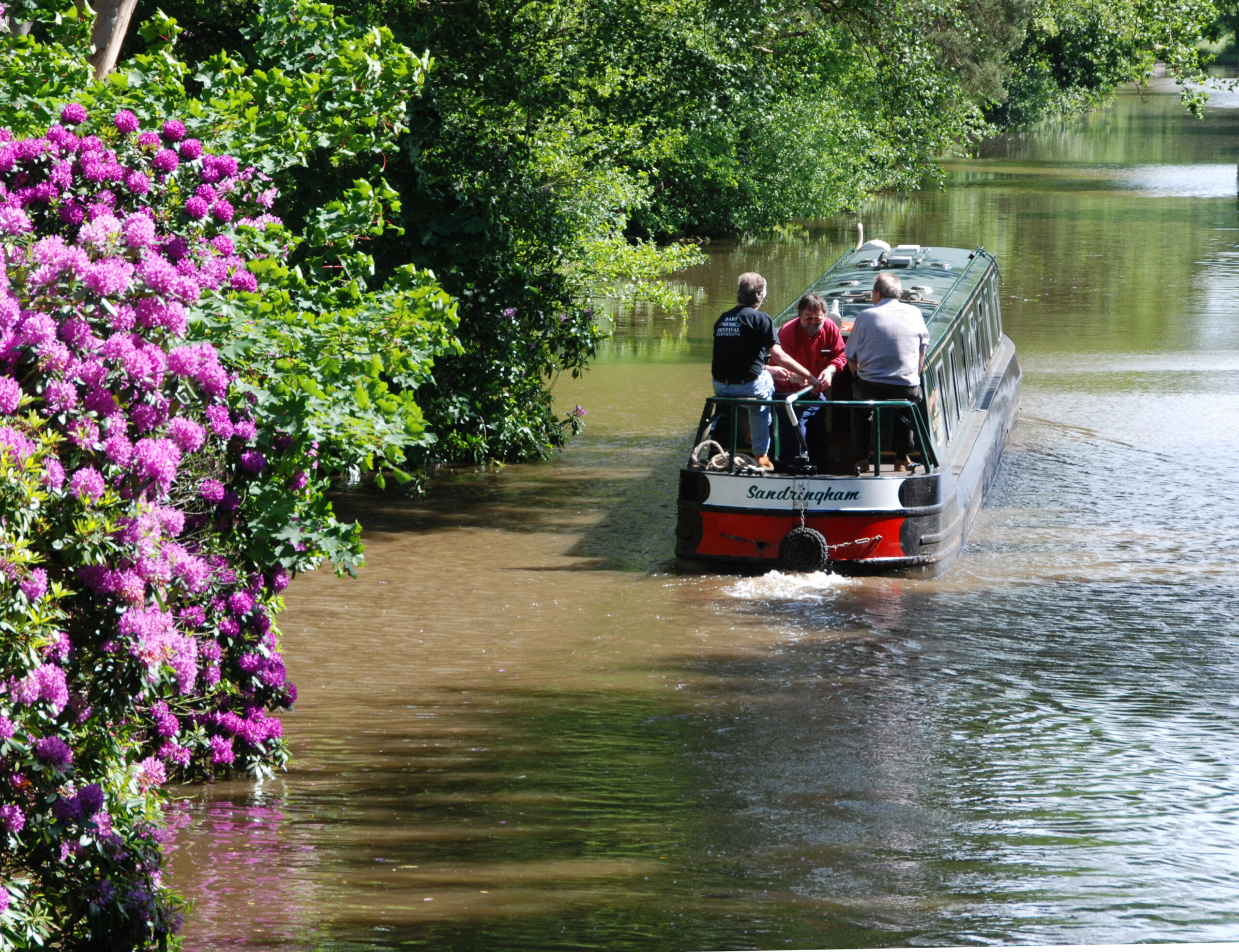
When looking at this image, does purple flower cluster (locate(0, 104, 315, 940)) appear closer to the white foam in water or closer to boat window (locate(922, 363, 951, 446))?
the white foam in water

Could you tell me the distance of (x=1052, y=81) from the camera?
263 ft

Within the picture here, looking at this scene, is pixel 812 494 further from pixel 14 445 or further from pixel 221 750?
pixel 14 445

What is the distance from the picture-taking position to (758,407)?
12328 mm

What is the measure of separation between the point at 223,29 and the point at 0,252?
37.0 feet

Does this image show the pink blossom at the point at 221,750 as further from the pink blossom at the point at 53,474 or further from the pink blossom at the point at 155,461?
the pink blossom at the point at 53,474

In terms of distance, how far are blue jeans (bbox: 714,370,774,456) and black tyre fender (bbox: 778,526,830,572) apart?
84 cm

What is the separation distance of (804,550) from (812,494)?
424mm

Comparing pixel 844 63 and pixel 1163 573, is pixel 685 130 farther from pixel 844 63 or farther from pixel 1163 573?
pixel 1163 573

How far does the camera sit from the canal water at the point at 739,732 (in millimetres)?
6227

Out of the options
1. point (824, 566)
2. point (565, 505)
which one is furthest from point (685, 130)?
point (824, 566)

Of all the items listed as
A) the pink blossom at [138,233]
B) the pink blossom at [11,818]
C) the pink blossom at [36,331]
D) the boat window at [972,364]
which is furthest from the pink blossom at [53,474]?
the boat window at [972,364]

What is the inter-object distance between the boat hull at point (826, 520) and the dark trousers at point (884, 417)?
17.6 inches

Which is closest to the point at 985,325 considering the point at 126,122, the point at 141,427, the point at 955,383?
the point at 955,383

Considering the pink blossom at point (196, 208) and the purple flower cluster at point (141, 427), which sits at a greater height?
the pink blossom at point (196, 208)
